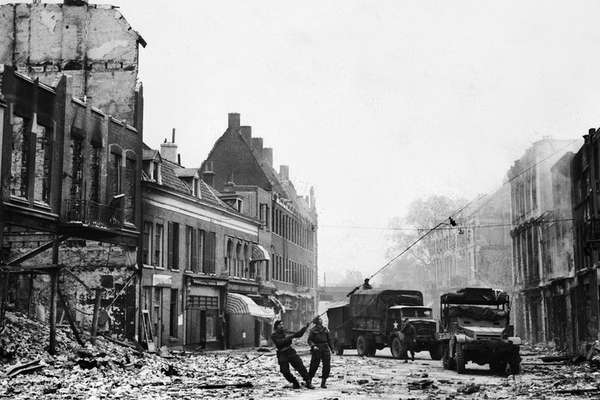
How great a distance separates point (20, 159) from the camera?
78.6ft

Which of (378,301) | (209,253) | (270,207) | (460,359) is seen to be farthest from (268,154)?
(460,359)

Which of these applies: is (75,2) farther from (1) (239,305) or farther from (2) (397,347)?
(2) (397,347)

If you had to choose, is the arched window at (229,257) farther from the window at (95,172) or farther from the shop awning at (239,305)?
the window at (95,172)

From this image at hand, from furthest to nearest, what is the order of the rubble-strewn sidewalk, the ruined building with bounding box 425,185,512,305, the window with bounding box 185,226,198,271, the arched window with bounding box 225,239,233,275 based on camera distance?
the ruined building with bounding box 425,185,512,305
the arched window with bounding box 225,239,233,275
the window with bounding box 185,226,198,271
the rubble-strewn sidewalk

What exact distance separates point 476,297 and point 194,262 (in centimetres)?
1657

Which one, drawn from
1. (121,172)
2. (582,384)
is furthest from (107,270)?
(582,384)

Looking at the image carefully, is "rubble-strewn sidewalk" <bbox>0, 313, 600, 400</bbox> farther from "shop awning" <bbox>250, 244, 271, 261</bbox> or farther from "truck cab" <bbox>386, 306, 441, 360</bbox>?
"shop awning" <bbox>250, 244, 271, 261</bbox>

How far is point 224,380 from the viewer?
2114 cm

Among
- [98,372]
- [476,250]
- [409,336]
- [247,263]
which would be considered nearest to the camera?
[98,372]

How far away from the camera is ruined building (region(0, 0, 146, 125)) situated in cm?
3184

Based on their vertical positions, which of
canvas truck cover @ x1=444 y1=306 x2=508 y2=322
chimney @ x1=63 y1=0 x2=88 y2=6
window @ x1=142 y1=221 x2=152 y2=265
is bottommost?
canvas truck cover @ x1=444 y1=306 x2=508 y2=322

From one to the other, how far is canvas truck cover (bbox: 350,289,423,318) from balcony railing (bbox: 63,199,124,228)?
12.1 meters

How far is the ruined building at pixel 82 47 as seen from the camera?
31.8 meters

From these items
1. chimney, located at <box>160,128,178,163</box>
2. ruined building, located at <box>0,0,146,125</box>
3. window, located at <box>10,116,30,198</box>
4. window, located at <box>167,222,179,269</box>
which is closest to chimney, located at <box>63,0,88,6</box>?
ruined building, located at <box>0,0,146,125</box>
